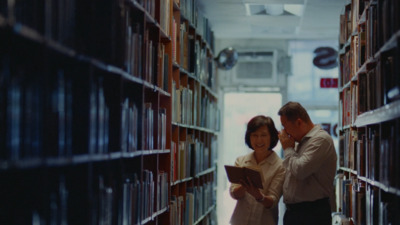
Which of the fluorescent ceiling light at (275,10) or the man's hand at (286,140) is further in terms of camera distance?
the fluorescent ceiling light at (275,10)

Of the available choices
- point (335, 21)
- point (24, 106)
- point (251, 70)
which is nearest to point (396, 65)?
point (24, 106)

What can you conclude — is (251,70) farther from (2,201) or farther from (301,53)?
(2,201)

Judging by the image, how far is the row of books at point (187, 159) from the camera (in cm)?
501

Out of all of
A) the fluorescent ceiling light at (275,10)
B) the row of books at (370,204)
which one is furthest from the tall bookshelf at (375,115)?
the fluorescent ceiling light at (275,10)

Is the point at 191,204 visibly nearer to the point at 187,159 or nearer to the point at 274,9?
the point at 187,159

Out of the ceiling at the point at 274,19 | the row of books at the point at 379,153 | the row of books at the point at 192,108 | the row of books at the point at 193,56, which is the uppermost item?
the ceiling at the point at 274,19

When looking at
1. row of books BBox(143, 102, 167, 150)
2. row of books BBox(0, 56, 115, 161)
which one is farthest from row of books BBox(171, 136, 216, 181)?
row of books BBox(0, 56, 115, 161)

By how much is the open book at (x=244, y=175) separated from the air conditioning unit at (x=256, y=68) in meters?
6.22

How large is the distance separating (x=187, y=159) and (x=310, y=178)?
1.97m

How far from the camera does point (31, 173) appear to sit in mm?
2109

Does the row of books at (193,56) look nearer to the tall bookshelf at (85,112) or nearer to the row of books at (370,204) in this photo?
the tall bookshelf at (85,112)

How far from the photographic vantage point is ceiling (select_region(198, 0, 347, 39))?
283 inches

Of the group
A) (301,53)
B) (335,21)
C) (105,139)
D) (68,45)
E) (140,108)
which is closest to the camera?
(68,45)

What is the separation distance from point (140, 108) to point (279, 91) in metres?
6.77
